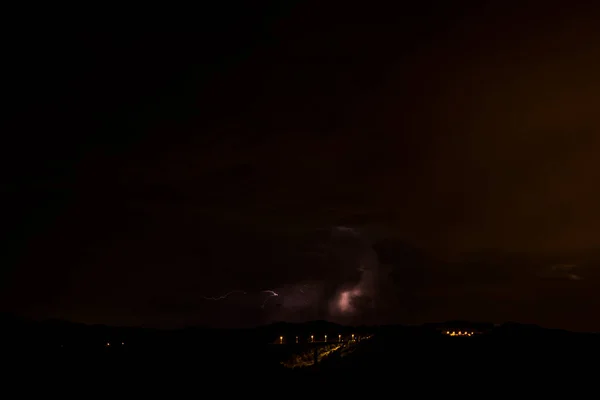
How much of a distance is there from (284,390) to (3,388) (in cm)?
1150

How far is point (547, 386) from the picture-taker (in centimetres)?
1975

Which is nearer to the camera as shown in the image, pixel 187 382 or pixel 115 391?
pixel 115 391

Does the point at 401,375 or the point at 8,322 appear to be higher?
the point at 8,322

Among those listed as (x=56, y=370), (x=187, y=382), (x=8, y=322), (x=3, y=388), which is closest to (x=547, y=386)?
(x=187, y=382)

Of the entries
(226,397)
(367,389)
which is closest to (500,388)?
(367,389)

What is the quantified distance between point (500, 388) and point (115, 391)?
48.6 feet

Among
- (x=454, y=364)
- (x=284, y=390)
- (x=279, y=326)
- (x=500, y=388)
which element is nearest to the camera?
(x=500, y=388)

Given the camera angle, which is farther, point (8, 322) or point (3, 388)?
point (8, 322)

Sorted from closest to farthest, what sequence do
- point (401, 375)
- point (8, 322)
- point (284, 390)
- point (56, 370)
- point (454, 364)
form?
point (284, 390), point (401, 375), point (454, 364), point (56, 370), point (8, 322)

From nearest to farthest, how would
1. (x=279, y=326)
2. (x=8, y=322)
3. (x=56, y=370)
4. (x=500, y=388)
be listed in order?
1. (x=500, y=388)
2. (x=56, y=370)
3. (x=8, y=322)
4. (x=279, y=326)

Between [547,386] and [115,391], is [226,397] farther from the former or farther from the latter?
[547,386]

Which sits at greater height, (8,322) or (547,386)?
(8,322)

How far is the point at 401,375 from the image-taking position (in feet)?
76.4

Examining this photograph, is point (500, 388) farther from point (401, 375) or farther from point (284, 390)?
point (284, 390)
